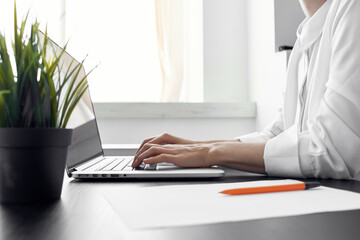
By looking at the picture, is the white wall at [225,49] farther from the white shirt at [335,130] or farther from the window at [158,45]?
the white shirt at [335,130]

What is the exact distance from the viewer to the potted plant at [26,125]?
40cm

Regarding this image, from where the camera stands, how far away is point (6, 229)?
0.31 metres

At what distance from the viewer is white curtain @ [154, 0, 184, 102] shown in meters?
2.44

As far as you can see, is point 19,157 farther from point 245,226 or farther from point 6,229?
point 245,226

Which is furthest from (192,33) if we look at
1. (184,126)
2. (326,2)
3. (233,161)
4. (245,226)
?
(245,226)

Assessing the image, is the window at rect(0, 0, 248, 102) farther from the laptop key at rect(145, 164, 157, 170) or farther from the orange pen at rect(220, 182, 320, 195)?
the orange pen at rect(220, 182, 320, 195)

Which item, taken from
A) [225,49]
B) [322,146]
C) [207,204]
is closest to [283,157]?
[322,146]

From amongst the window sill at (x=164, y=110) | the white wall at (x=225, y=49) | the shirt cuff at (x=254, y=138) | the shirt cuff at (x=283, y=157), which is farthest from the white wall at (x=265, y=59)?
the shirt cuff at (x=283, y=157)

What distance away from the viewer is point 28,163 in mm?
406

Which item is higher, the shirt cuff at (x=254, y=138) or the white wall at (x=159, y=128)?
the shirt cuff at (x=254, y=138)

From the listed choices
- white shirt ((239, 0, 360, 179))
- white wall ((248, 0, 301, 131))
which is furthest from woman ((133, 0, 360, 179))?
white wall ((248, 0, 301, 131))

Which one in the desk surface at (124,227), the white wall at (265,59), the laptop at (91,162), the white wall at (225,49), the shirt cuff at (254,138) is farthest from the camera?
the white wall at (225,49)

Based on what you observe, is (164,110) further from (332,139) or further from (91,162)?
(332,139)

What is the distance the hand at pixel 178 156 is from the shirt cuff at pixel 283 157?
0.12m
